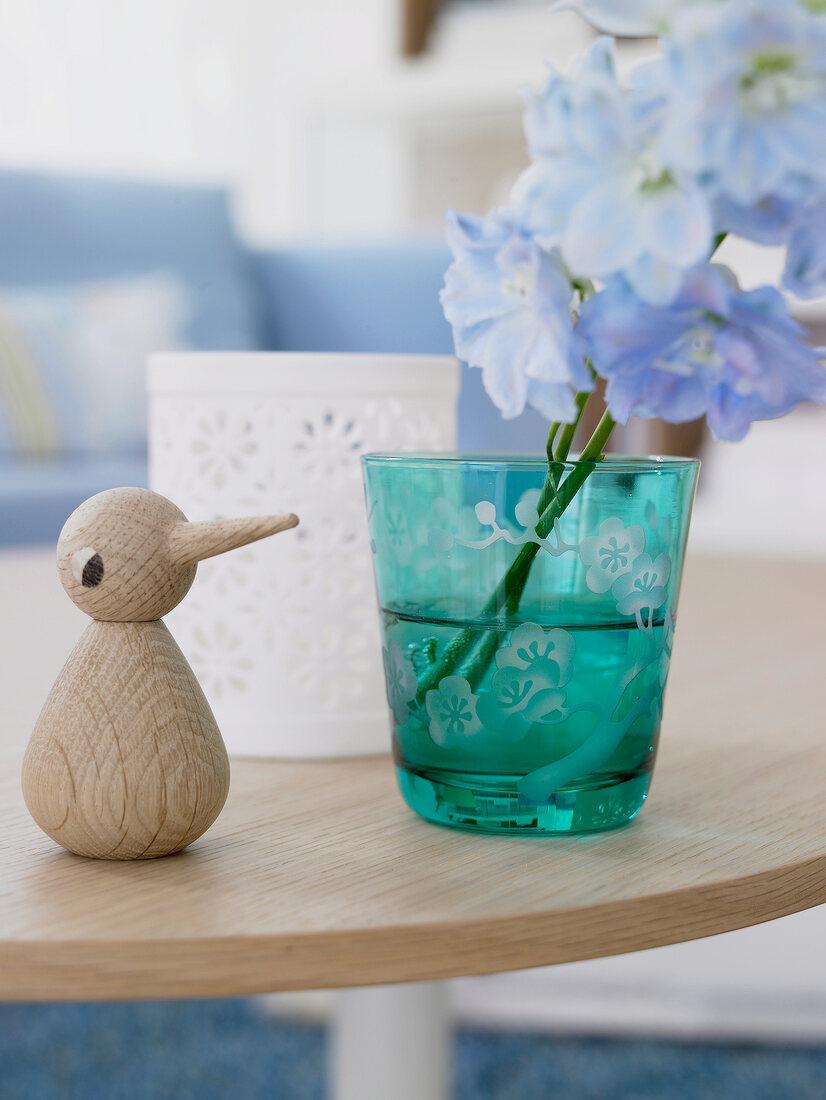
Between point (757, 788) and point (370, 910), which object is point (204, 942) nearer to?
point (370, 910)

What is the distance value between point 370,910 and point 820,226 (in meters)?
0.22

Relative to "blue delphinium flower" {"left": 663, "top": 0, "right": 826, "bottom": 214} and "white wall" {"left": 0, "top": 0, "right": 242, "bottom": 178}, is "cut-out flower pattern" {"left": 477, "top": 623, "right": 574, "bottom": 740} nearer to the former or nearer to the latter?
"blue delphinium flower" {"left": 663, "top": 0, "right": 826, "bottom": 214}

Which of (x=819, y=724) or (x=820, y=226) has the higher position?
(x=820, y=226)

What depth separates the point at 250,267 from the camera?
313cm

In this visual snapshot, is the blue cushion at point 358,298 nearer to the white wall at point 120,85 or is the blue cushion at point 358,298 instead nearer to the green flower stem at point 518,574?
the white wall at point 120,85

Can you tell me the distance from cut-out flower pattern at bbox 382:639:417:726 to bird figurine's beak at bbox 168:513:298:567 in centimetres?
8

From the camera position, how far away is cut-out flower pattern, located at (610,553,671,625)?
0.43 m

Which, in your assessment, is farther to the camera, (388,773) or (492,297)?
(388,773)

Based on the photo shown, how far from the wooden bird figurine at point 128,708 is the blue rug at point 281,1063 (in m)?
1.00

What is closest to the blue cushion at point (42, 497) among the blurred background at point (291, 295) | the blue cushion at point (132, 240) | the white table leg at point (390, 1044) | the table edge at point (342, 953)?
the blurred background at point (291, 295)

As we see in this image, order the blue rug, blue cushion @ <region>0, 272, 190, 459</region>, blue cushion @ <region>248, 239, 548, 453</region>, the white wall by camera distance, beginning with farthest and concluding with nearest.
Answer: the white wall → blue cushion @ <region>248, 239, 548, 453</region> → blue cushion @ <region>0, 272, 190, 459</region> → the blue rug

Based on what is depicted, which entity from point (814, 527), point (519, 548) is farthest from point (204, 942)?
point (814, 527)

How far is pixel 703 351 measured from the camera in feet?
1.10

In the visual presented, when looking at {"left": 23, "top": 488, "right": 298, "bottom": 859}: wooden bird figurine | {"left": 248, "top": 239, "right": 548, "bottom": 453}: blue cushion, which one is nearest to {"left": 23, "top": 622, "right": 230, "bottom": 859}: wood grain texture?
{"left": 23, "top": 488, "right": 298, "bottom": 859}: wooden bird figurine
